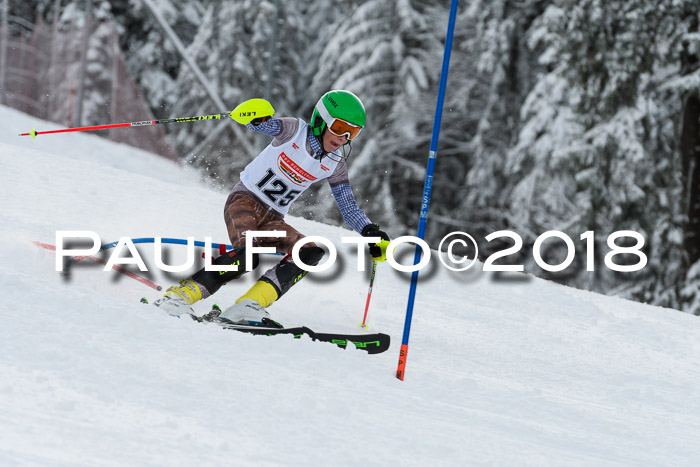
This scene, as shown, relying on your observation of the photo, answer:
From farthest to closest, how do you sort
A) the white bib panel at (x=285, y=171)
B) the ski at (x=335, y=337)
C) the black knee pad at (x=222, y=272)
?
1. the white bib panel at (x=285, y=171)
2. the black knee pad at (x=222, y=272)
3. the ski at (x=335, y=337)

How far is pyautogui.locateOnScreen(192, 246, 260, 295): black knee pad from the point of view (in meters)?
4.59

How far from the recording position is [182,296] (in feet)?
→ 14.5

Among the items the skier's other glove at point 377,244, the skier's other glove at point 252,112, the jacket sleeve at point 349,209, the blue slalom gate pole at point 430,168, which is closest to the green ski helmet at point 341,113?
the skier's other glove at point 252,112

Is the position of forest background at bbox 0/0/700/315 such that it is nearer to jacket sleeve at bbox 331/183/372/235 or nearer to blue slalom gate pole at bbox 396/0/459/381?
jacket sleeve at bbox 331/183/372/235

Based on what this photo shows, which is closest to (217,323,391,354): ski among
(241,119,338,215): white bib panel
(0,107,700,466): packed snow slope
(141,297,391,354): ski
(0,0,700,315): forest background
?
(141,297,391,354): ski

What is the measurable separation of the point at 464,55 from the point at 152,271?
57.9ft

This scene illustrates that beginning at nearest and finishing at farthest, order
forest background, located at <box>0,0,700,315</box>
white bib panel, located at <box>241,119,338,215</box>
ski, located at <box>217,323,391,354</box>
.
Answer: ski, located at <box>217,323,391,354</box>
white bib panel, located at <box>241,119,338,215</box>
forest background, located at <box>0,0,700,315</box>

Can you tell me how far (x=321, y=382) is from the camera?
11.1 ft

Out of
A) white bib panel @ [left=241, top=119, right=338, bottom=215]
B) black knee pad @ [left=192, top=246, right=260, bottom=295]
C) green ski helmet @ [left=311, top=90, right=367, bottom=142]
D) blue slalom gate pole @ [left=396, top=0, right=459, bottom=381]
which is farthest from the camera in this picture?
white bib panel @ [left=241, top=119, right=338, bottom=215]

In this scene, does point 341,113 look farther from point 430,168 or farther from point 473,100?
point 473,100

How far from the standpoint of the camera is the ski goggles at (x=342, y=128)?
4785 millimetres

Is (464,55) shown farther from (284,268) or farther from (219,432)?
(219,432)

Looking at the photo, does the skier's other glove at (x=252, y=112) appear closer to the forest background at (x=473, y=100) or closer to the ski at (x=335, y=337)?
the ski at (x=335, y=337)

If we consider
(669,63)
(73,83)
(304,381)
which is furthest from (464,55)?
(304,381)
